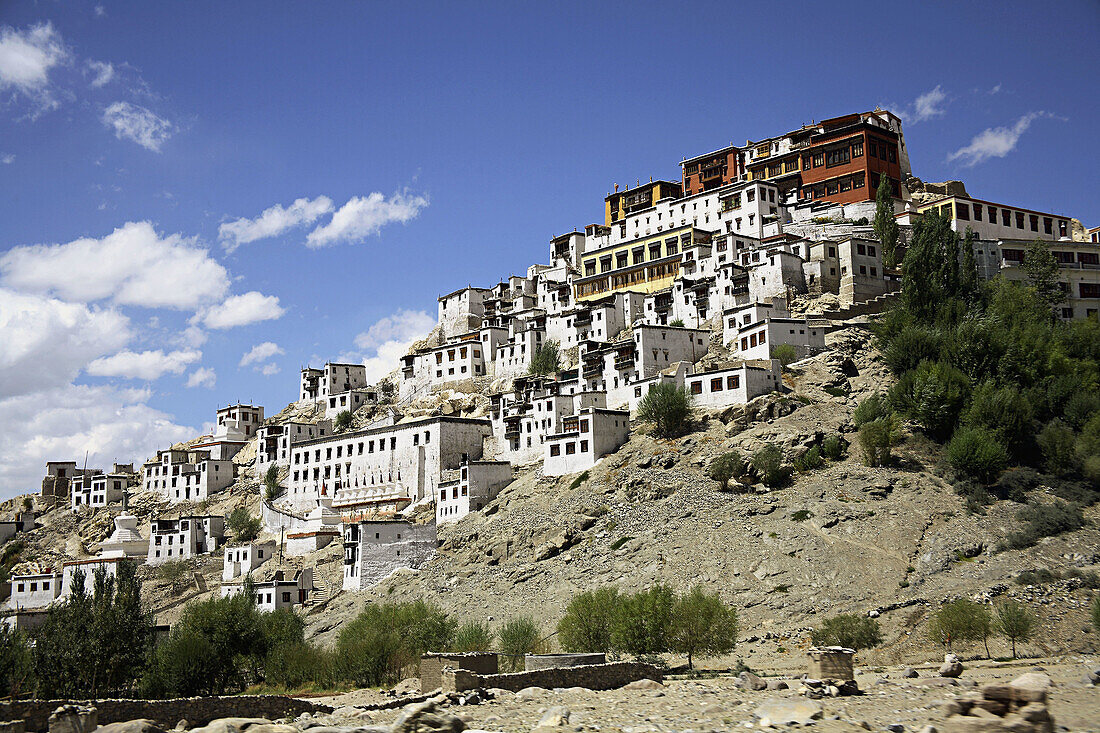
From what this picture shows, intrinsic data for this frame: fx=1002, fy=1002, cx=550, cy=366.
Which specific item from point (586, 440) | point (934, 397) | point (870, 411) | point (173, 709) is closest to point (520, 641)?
point (173, 709)

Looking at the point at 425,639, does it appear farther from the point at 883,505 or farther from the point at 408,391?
the point at 408,391

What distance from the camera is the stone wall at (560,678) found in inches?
1014

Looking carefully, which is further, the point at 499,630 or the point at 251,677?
the point at 499,630

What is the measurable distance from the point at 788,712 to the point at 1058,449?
35.3m

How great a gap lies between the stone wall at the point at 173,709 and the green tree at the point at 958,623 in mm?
21839

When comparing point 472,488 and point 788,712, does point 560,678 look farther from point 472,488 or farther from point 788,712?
point 472,488

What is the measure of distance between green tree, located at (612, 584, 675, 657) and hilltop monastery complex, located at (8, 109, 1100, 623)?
23477 millimetres

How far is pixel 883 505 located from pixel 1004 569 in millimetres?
7118

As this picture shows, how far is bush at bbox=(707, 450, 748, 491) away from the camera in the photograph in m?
52.2

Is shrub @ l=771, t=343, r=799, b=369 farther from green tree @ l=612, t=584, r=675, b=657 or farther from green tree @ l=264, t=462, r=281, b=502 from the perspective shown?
green tree @ l=264, t=462, r=281, b=502

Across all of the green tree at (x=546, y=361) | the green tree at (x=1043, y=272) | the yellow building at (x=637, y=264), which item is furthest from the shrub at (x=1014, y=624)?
the yellow building at (x=637, y=264)

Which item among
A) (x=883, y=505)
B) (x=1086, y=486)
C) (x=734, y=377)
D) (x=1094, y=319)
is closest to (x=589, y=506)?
(x=734, y=377)

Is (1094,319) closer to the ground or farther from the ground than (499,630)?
farther from the ground

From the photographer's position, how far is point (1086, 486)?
158 ft
